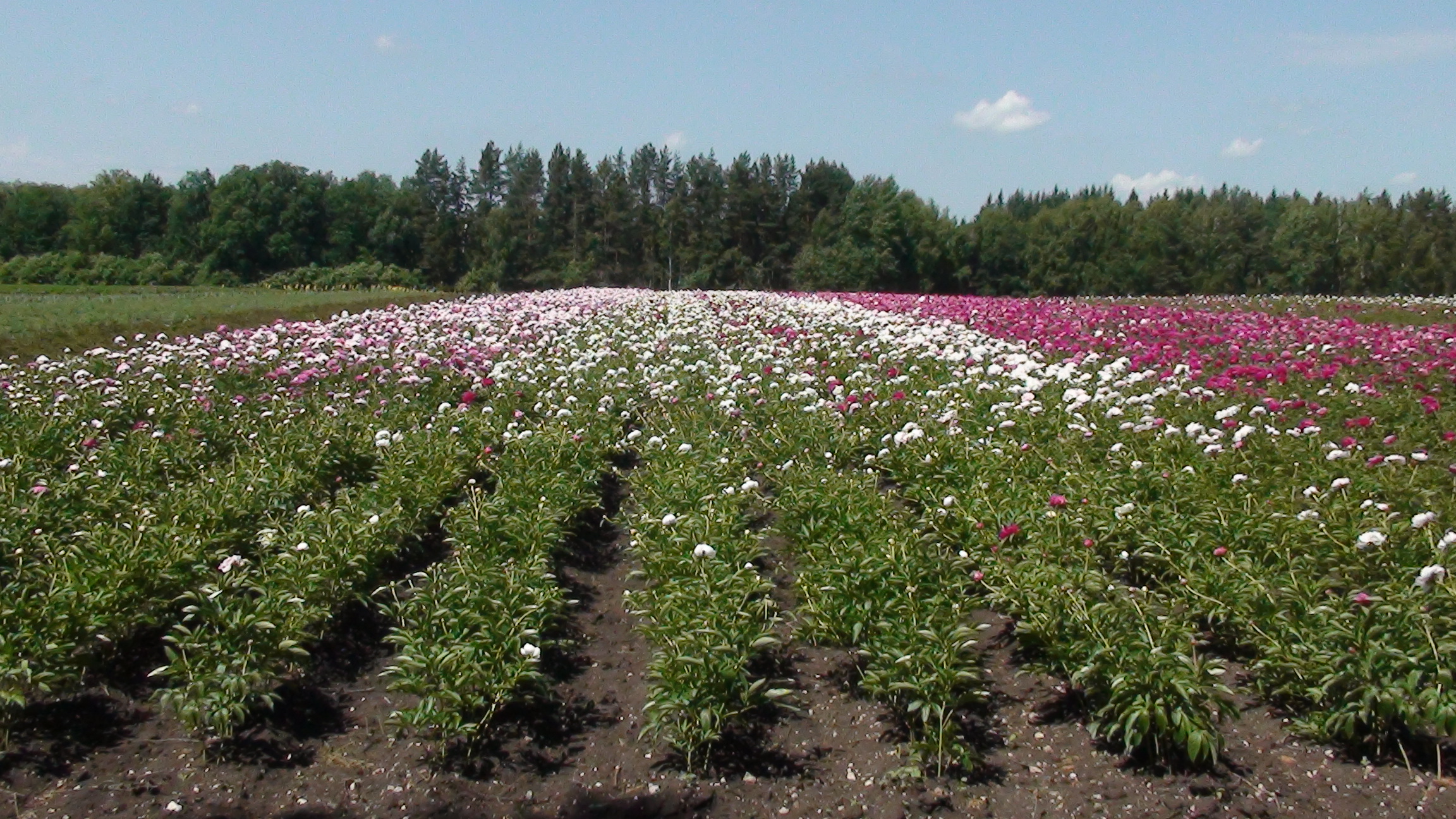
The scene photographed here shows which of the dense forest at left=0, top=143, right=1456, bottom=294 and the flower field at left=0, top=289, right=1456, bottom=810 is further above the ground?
the dense forest at left=0, top=143, right=1456, bottom=294

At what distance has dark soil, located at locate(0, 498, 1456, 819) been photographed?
4.30 metres

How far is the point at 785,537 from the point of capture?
7500 mm

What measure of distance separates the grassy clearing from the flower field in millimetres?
5203

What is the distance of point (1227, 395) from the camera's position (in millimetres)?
9391

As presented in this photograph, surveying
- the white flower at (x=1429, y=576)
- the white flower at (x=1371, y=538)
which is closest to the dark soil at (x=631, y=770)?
the white flower at (x=1429, y=576)

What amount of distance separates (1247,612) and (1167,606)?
1.53 ft

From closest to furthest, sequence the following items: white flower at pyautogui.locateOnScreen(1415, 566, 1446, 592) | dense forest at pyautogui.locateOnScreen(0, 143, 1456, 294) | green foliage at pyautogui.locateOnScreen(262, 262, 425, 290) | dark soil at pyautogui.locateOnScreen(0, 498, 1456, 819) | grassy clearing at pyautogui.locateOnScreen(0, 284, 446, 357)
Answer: dark soil at pyautogui.locateOnScreen(0, 498, 1456, 819)
white flower at pyautogui.locateOnScreen(1415, 566, 1446, 592)
grassy clearing at pyautogui.locateOnScreen(0, 284, 446, 357)
green foliage at pyautogui.locateOnScreen(262, 262, 425, 290)
dense forest at pyautogui.locateOnScreen(0, 143, 1456, 294)

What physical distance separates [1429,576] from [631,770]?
3616 mm

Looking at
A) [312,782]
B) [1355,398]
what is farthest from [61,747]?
[1355,398]

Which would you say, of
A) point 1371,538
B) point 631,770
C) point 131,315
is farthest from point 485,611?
point 131,315

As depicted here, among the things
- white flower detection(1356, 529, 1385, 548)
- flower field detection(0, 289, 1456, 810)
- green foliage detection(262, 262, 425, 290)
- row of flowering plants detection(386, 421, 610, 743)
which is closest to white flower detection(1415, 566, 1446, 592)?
flower field detection(0, 289, 1456, 810)

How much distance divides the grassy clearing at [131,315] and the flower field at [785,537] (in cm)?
520

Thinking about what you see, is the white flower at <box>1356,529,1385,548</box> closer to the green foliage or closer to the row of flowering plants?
the row of flowering plants

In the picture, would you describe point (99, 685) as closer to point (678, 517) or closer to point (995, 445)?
point (678, 517)
